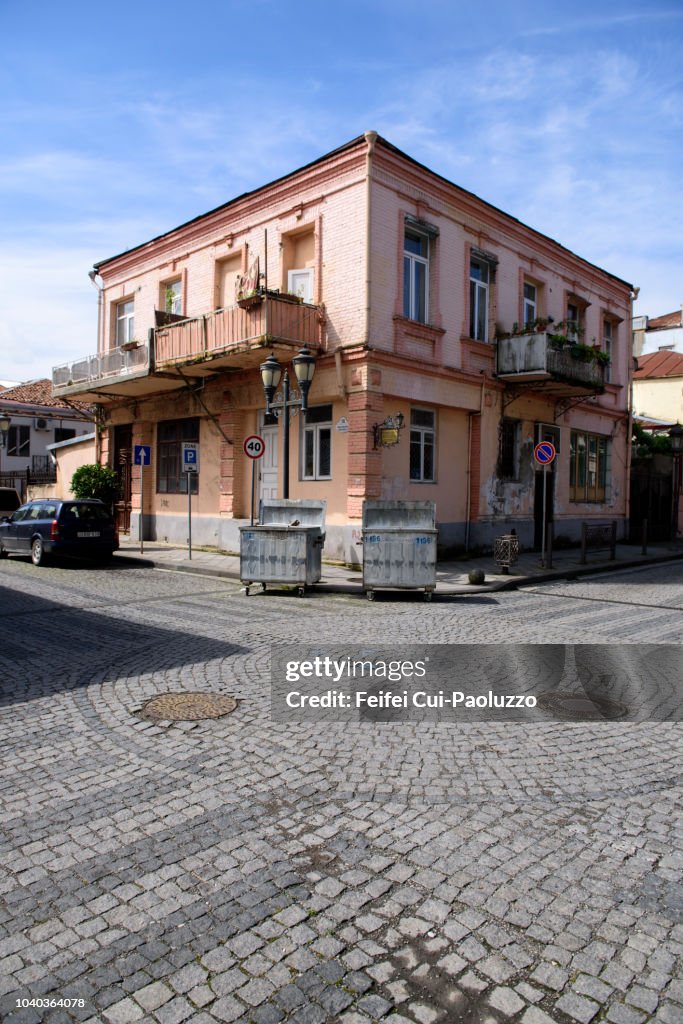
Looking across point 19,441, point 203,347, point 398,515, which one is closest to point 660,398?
point 203,347

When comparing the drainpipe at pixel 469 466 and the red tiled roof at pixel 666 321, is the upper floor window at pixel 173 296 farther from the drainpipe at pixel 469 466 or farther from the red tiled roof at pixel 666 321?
the red tiled roof at pixel 666 321

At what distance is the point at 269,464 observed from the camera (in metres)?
17.8

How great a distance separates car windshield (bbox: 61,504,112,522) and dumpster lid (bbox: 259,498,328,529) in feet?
18.4

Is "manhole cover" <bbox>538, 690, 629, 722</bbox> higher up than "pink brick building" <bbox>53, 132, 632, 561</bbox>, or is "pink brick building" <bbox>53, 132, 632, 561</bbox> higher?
"pink brick building" <bbox>53, 132, 632, 561</bbox>

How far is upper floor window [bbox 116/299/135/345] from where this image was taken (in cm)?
2283

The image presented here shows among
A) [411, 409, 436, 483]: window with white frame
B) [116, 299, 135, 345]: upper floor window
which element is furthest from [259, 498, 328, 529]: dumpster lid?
[116, 299, 135, 345]: upper floor window

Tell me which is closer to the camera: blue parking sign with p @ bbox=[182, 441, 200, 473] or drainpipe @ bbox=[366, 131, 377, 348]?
drainpipe @ bbox=[366, 131, 377, 348]

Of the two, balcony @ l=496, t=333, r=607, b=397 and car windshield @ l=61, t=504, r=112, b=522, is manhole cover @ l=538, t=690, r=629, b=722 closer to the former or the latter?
car windshield @ l=61, t=504, r=112, b=522

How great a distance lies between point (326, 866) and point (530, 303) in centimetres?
1936

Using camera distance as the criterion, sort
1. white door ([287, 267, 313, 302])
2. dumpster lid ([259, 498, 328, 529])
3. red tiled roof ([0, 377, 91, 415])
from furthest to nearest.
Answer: red tiled roof ([0, 377, 91, 415]) → white door ([287, 267, 313, 302]) → dumpster lid ([259, 498, 328, 529])

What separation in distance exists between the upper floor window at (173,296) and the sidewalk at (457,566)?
22.3ft

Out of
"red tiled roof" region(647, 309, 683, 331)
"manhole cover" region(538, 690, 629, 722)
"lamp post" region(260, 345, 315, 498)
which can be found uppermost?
"red tiled roof" region(647, 309, 683, 331)

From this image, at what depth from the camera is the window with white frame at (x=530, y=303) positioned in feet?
65.2

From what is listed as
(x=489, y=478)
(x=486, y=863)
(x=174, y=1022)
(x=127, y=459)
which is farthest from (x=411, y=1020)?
(x=127, y=459)
